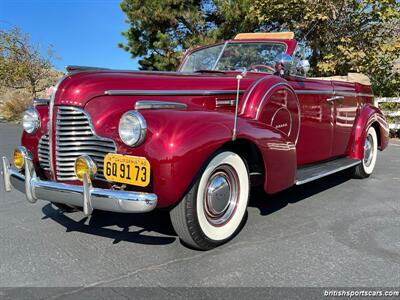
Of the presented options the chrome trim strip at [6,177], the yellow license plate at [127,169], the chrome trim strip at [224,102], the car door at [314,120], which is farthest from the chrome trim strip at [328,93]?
the chrome trim strip at [6,177]

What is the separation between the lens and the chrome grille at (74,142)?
3.00m

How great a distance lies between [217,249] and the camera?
318 cm

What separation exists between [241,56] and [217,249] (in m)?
2.46

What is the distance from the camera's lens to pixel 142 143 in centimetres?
281

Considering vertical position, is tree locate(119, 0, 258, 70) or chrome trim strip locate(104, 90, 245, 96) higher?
tree locate(119, 0, 258, 70)

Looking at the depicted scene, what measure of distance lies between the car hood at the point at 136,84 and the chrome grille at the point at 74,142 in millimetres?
96

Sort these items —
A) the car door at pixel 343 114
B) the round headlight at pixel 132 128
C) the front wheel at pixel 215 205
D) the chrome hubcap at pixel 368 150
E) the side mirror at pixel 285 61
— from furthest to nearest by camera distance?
the chrome hubcap at pixel 368 150
the car door at pixel 343 114
the side mirror at pixel 285 61
the front wheel at pixel 215 205
the round headlight at pixel 132 128

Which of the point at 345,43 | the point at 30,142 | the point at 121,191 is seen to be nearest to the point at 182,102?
the point at 121,191

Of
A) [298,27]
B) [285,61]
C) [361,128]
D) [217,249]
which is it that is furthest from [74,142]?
[298,27]

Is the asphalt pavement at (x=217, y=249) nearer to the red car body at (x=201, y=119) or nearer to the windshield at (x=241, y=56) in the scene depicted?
the red car body at (x=201, y=119)

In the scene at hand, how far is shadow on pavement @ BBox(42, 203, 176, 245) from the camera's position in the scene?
342 cm

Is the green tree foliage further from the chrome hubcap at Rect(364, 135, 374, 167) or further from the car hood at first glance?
the car hood

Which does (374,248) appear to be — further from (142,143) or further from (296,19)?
(296,19)

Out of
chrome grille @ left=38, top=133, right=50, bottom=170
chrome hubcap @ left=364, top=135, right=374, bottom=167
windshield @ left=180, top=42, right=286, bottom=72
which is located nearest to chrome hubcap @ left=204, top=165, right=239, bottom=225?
chrome grille @ left=38, top=133, right=50, bottom=170
